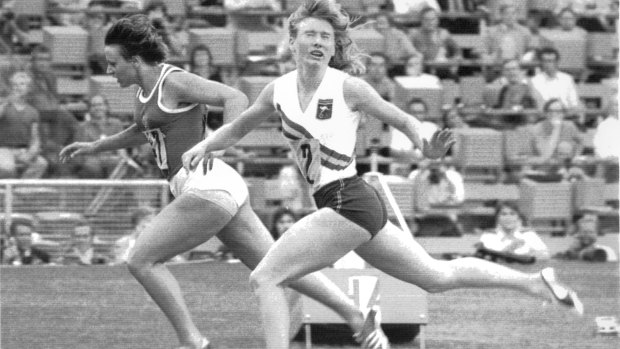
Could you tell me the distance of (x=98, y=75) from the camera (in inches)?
589

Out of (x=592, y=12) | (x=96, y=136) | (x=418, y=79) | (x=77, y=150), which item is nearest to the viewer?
(x=77, y=150)

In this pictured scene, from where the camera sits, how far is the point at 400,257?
654cm

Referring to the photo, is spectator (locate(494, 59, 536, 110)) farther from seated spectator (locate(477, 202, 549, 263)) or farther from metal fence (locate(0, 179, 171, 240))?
metal fence (locate(0, 179, 171, 240))

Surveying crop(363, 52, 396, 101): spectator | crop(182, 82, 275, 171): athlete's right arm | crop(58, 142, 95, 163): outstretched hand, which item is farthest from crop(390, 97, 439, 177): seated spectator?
crop(182, 82, 275, 171): athlete's right arm

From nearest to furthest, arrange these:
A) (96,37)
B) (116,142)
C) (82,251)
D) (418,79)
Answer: (116,142)
(82,251)
(96,37)
(418,79)

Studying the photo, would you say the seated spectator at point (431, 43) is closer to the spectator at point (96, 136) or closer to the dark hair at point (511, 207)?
the dark hair at point (511, 207)

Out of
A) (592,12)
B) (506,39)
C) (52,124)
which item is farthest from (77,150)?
(592,12)

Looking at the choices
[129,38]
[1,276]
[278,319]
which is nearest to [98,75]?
[1,276]

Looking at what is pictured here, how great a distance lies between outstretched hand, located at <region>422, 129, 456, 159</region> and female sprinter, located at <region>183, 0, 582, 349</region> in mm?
99

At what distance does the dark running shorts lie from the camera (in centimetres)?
640

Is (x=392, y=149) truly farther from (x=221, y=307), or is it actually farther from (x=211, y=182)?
(x=211, y=182)

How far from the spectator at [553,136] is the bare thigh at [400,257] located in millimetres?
8871

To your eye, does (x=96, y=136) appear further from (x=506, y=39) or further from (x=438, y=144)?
(x=438, y=144)

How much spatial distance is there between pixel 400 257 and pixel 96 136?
7498mm
